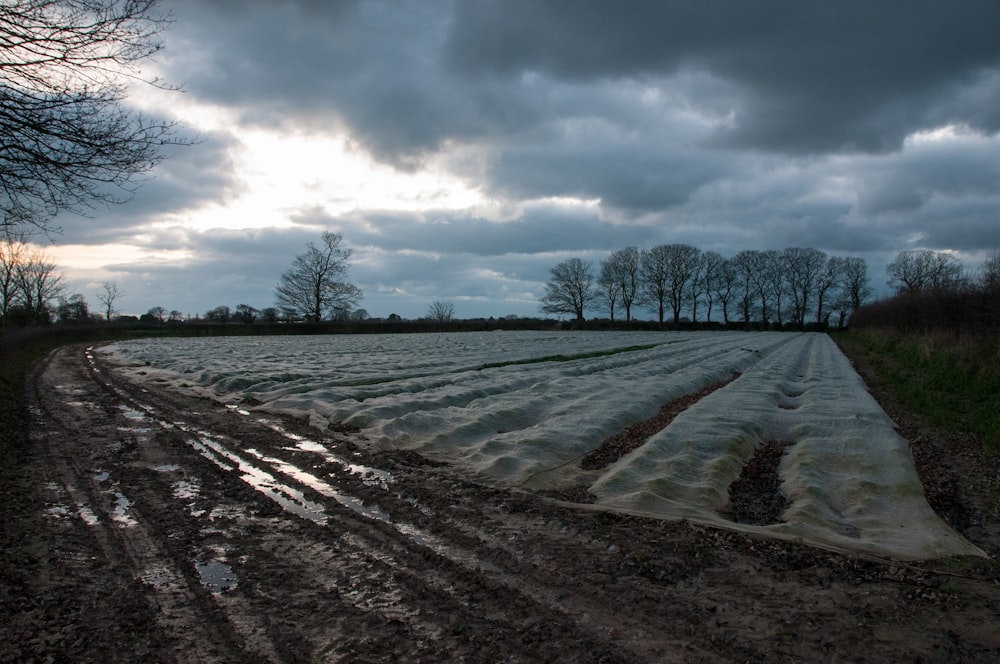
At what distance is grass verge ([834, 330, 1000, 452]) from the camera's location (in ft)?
33.5

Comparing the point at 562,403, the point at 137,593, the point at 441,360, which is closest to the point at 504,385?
the point at 562,403

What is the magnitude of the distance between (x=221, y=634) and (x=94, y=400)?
11.7 metres

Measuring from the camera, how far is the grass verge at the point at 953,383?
33.5ft

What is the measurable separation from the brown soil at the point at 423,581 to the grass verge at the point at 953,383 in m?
4.86

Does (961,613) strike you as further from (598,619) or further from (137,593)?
(137,593)

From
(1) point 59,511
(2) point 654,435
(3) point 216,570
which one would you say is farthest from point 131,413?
(2) point 654,435

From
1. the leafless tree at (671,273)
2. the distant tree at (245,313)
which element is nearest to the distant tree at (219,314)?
the distant tree at (245,313)

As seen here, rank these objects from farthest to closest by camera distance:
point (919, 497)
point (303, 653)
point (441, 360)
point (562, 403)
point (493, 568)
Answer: point (441, 360) → point (562, 403) → point (919, 497) → point (493, 568) → point (303, 653)

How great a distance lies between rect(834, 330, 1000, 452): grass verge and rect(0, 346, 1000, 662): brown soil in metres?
4.86

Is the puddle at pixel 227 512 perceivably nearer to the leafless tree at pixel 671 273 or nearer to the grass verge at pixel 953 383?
the grass verge at pixel 953 383

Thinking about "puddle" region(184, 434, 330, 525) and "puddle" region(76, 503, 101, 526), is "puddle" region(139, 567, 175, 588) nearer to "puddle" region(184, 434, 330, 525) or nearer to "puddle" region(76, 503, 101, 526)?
"puddle" region(184, 434, 330, 525)

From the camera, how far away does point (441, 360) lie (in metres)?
20.9

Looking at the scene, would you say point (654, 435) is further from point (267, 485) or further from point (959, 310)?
point (959, 310)

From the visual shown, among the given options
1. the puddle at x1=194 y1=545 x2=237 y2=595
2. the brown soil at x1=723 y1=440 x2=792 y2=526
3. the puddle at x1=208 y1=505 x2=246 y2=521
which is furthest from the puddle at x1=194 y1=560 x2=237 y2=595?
the brown soil at x1=723 y1=440 x2=792 y2=526
